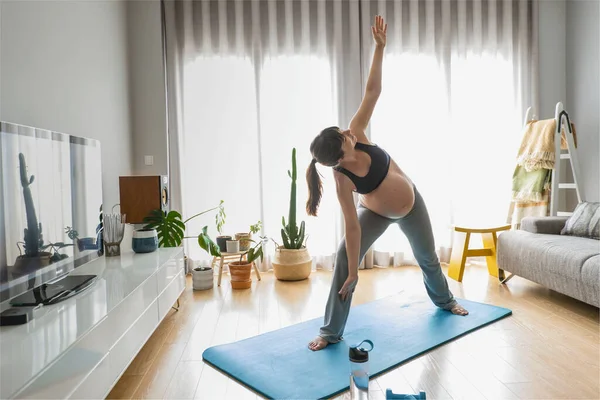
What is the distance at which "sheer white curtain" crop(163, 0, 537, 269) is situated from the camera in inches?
168

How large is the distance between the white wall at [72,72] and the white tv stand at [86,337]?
0.88m

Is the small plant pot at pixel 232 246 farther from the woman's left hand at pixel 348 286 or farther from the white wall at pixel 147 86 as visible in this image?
the woman's left hand at pixel 348 286

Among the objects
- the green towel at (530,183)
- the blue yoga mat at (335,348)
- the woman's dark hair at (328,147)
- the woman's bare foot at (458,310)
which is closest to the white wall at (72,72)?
the woman's dark hair at (328,147)

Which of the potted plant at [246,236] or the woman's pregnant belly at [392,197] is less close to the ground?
the woman's pregnant belly at [392,197]

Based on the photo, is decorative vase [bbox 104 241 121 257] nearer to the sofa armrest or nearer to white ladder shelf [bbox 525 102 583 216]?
the sofa armrest

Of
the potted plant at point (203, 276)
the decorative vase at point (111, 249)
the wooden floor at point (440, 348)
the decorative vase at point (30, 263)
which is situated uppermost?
the decorative vase at point (30, 263)

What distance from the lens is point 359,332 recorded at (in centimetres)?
261

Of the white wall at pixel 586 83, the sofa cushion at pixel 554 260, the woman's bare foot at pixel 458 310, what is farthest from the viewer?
the white wall at pixel 586 83

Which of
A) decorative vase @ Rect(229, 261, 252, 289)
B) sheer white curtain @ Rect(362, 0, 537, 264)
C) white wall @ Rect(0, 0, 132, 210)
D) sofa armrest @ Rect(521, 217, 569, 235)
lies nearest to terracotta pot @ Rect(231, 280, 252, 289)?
decorative vase @ Rect(229, 261, 252, 289)

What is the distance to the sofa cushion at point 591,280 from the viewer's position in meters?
2.61

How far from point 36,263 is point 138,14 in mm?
2918

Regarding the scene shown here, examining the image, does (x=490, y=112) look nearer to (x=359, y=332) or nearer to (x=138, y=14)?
(x=359, y=332)

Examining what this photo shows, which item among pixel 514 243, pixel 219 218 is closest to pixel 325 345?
pixel 514 243

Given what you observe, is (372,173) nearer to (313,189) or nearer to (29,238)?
(313,189)
